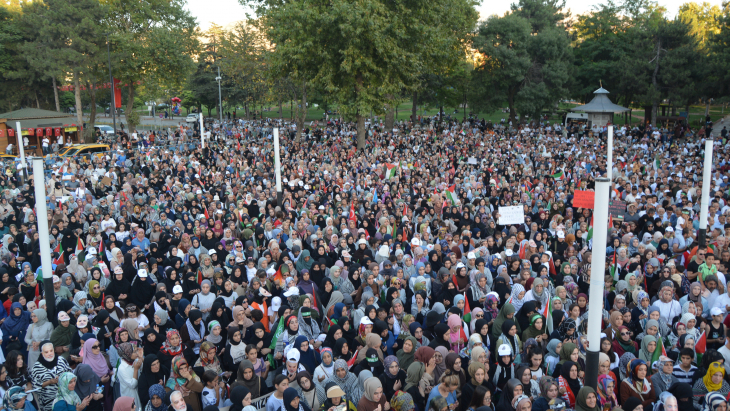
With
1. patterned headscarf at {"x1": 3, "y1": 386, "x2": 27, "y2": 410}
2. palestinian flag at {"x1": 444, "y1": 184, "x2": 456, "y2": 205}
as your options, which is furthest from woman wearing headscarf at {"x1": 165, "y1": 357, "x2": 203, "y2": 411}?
palestinian flag at {"x1": 444, "y1": 184, "x2": 456, "y2": 205}

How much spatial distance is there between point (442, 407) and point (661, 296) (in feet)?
12.7

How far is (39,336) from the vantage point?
6695 mm

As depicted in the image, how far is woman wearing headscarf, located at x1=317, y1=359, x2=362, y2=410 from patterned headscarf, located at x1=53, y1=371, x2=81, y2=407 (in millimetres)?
2506

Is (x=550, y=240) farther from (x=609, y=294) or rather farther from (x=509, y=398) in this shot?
(x=509, y=398)

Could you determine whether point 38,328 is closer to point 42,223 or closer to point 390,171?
point 42,223

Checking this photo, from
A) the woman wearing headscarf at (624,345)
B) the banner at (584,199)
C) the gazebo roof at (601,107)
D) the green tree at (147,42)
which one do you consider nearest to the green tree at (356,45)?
the gazebo roof at (601,107)

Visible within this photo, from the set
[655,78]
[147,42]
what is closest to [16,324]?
[147,42]

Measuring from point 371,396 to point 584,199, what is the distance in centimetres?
516

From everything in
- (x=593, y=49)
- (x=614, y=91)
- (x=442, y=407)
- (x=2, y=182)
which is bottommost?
(x=442, y=407)

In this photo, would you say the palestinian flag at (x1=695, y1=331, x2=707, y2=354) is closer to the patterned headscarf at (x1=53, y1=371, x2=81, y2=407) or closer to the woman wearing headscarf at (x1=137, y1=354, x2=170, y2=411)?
the woman wearing headscarf at (x1=137, y1=354, x2=170, y2=411)

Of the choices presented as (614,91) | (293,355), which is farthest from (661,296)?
(614,91)

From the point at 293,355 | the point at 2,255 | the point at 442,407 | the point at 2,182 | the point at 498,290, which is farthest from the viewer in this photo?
the point at 2,182

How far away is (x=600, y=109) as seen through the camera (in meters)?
30.3

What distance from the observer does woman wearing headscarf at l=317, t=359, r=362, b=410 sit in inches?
227
